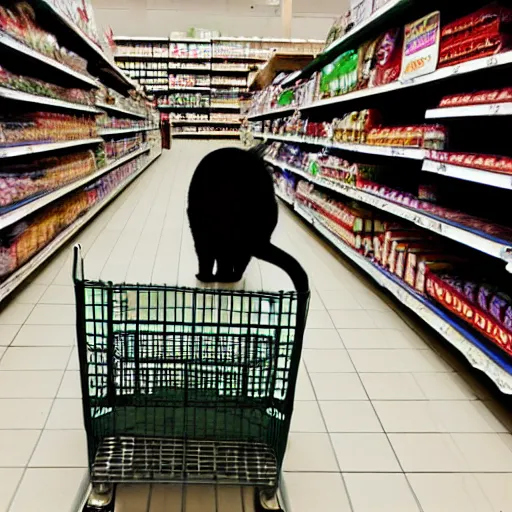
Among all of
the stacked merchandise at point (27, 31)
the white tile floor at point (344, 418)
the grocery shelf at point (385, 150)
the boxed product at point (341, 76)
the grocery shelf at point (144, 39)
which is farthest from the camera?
the grocery shelf at point (144, 39)

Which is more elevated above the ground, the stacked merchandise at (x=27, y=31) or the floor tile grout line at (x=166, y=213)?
the stacked merchandise at (x=27, y=31)

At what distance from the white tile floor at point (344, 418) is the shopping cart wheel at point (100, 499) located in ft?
0.22

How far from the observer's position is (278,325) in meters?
1.11

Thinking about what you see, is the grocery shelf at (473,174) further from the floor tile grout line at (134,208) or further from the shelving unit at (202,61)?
the shelving unit at (202,61)

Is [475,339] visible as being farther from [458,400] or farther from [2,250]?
[2,250]

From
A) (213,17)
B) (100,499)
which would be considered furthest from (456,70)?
(213,17)

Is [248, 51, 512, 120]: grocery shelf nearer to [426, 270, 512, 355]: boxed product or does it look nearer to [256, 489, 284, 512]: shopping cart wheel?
[426, 270, 512, 355]: boxed product

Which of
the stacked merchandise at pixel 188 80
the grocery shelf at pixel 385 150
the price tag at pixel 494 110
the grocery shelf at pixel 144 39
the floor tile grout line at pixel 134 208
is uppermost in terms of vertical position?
the grocery shelf at pixel 144 39

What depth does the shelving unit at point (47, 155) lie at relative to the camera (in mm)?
2596

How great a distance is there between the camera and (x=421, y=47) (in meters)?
2.20

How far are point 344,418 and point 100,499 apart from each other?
0.84 meters

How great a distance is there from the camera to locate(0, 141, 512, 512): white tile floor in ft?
4.31

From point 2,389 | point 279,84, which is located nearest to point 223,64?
point 279,84

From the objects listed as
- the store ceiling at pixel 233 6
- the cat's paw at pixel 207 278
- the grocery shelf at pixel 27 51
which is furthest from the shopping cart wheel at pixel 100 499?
the store ceiling at pixel 233 6
